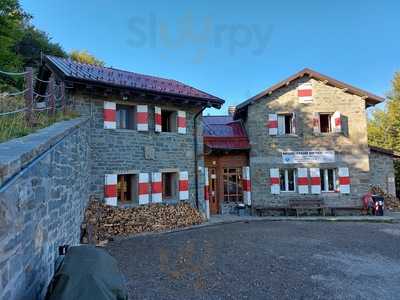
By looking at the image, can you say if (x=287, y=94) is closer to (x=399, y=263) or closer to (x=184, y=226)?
(x=184, y=226)

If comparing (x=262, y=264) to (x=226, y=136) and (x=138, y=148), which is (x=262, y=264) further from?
(x=226, y=136)

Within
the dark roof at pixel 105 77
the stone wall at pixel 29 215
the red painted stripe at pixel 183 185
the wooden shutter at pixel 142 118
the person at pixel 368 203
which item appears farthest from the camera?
the person at pixel 368 203

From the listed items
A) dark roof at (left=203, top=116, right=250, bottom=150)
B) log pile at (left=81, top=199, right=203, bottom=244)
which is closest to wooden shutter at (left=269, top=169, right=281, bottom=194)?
dark roof at (left=203, top=116, right=250, bottom=150)

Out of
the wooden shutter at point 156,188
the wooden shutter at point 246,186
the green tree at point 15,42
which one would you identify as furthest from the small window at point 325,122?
the green tree at point 15,42

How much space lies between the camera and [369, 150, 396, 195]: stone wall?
532 inches

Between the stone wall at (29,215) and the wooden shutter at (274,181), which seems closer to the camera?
the stone wall at (29,215)

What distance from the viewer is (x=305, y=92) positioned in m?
12.9

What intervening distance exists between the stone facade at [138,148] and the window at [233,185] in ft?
7.97

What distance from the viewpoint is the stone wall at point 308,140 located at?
12461mm

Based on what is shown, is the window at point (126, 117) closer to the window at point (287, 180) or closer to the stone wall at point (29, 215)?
the stone wall at point (29, 215)

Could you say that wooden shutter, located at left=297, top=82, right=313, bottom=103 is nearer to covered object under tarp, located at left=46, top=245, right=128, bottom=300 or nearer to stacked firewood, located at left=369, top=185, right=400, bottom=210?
stacked firewood, located at left=369, top=185, right=400, bottom=210

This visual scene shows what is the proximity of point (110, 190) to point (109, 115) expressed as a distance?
2274 millimetres

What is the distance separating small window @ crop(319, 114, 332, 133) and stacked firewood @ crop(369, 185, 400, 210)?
352cm

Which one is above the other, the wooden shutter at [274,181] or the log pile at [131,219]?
the wooden shutter at [274,181]
